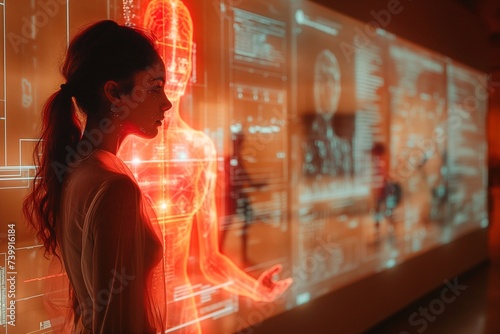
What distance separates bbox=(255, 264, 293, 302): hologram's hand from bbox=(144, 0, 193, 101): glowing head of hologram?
3.74ft

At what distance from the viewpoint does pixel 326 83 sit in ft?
11.2

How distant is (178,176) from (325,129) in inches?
56.9

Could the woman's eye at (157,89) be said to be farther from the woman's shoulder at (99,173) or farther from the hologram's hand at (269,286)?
the hologram's hand at (269,286)

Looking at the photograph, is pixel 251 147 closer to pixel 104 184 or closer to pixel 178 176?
pixel 178 176

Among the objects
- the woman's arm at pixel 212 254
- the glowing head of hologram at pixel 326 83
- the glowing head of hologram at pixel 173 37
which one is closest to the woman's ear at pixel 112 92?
the glowing head of hologram at pixel 173 37

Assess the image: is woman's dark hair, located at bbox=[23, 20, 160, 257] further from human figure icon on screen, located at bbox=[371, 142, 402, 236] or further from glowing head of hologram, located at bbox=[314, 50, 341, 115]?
human figure icon on screen, located at bbox=[371, 142, 402, 236]

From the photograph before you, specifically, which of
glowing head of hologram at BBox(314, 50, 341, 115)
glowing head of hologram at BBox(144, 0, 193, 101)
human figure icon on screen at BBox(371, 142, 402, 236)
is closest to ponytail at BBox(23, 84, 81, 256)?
glowing head of hologram at BBox(144, 0, 193, 101)

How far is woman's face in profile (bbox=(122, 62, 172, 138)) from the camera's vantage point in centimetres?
151

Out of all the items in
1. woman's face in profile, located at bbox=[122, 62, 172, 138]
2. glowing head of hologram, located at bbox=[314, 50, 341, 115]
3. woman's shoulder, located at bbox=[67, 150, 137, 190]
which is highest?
glowing head of hologram, located at bbox=[314, 50, 341, 115]

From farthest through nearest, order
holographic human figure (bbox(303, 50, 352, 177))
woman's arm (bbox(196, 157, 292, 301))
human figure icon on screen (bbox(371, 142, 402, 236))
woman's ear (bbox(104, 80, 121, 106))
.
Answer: human figure icon on screen (bbox(371, 142, 402, 236)) → holographic human figure (bbox(303, 50, 352, 177)) → woman's arm (bbox(196, 157, 292, 301)) → woman's ear (bbox(104, 80, 121, 106))

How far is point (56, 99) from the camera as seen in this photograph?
1525 millimetres

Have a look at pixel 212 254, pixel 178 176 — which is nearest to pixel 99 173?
pixel 178 176

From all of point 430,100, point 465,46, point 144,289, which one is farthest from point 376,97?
point 144,289

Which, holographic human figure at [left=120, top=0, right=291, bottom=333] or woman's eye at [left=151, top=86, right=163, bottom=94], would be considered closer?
woman's eye at [left=151, top=86, right=163, bottom=94]
